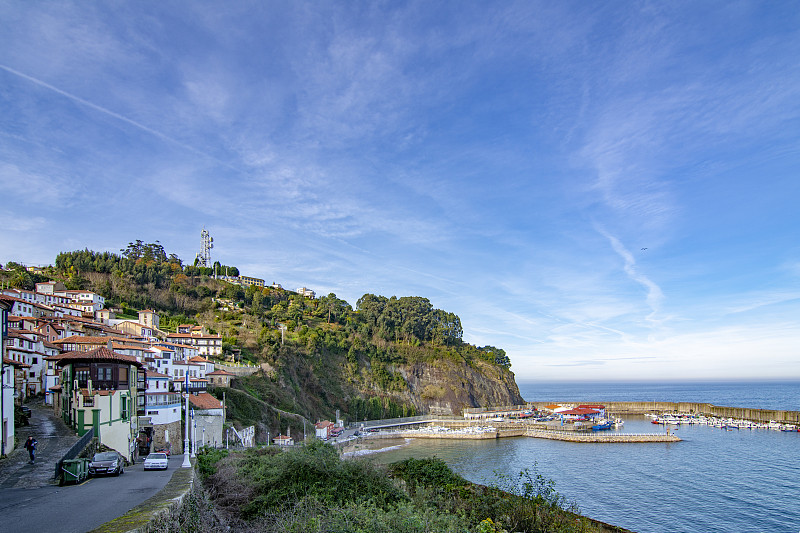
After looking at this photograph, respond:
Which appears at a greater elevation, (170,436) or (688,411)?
(170,436)

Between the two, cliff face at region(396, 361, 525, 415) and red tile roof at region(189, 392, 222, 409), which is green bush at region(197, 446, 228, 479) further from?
cliff face at region(396, 361, 525, 415)

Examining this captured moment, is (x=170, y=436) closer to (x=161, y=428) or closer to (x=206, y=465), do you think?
(x=161, y=428)

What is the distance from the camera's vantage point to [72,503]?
10.7 m

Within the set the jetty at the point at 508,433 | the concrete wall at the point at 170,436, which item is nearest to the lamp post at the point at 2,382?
the concrete wall at the point at 170,436

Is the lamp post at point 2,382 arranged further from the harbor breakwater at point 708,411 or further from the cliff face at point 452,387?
the harbor breakwater at point 708,411

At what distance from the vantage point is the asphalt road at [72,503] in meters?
8.56

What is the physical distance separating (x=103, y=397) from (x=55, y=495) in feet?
45.2

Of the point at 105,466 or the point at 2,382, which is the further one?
the point at 2,382

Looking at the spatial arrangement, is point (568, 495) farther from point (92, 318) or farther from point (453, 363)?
point (453, 363)

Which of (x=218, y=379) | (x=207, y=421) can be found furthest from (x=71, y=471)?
(x=218, y=379)

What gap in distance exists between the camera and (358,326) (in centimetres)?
11069

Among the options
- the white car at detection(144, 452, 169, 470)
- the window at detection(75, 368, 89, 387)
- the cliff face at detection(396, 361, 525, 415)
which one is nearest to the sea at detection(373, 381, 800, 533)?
the white car at detection(144, 452, 169, 470)

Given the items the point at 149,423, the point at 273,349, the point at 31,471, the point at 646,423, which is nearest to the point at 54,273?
the point at 273,349

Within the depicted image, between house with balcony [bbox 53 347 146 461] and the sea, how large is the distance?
19.9 metres
